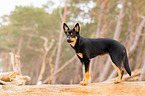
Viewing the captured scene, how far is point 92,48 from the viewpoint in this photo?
3338 millimetres

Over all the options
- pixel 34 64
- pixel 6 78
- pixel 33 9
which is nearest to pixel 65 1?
pixel 33 9

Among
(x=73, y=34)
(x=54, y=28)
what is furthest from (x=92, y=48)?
(x=54, y=28)

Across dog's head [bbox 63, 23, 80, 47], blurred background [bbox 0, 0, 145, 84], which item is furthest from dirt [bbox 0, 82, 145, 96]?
blurred background [bbox 0, 0, 145, 84]

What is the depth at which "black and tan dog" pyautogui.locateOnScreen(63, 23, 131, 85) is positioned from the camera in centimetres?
321

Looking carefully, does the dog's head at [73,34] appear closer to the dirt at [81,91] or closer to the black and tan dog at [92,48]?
the black and tan dog at [92,48]

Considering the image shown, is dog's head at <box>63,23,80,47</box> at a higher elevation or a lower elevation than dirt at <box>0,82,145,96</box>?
higher

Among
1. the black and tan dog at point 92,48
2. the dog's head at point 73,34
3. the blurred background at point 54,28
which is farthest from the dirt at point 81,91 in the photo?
the blurred background at point 54,28

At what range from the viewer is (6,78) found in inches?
145

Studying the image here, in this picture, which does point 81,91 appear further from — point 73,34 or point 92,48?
point 73,34

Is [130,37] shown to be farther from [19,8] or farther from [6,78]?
[19,8]

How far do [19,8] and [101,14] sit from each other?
14.2m

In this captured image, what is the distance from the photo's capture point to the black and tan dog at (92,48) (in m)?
3.21

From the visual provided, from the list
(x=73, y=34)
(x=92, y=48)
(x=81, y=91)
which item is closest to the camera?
(x=81, y=91)

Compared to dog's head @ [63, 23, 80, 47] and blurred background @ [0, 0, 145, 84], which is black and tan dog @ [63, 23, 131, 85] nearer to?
dog's head @ [63, 23, 80, 47]
